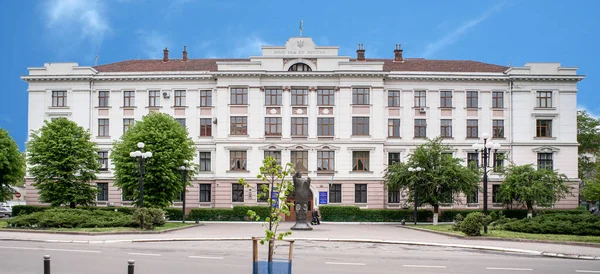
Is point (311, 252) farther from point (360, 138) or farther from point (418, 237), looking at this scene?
point (360, 138)

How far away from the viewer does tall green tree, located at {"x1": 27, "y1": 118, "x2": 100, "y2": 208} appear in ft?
154

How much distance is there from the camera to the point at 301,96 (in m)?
52.7

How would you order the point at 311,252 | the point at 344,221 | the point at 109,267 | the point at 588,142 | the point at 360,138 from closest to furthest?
1. the point at 109,267
2. the point at 311,252
3. the point at 344,221
4. the point at 360,138
5. the point at 588,142

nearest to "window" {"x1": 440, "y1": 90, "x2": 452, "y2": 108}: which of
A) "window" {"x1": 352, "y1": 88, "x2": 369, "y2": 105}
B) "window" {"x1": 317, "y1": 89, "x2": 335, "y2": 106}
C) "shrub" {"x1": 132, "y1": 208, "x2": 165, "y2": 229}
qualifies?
"window" {"x1": 352, "y1": 88, "x2": 369, "y2": 105}

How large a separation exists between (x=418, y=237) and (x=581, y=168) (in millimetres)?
45144

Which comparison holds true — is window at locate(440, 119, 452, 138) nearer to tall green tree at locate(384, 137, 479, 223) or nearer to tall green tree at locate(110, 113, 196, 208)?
tall green tree at locate(384, 137, 479, 223)

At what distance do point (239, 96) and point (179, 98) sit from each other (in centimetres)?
558

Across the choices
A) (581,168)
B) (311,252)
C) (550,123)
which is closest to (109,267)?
(311,252)

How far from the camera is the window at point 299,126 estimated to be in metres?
52.5

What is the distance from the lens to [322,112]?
52531mm

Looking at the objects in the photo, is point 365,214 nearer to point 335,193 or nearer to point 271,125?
point 335,193

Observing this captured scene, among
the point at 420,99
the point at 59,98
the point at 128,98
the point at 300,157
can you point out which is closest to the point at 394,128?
the point at 420,99

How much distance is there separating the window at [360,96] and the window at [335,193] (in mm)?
7109

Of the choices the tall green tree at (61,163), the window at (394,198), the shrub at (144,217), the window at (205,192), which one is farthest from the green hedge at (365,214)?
the tall green tree at (61,163)
